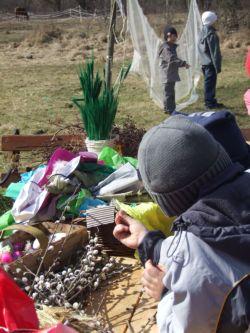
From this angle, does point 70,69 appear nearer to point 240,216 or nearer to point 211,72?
point 211,72

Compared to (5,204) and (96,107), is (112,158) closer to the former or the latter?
(96,107)

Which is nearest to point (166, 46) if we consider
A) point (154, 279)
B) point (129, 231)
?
point (129, 231)

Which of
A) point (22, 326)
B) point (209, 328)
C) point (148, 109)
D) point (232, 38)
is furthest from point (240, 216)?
point (232, 38)

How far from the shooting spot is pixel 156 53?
27.5ft

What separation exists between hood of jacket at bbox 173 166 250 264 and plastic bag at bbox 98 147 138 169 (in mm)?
2113

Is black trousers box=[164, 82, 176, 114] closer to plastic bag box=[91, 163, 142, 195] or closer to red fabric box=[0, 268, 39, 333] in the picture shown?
plastic bag box=[91, 163, 142, 195]

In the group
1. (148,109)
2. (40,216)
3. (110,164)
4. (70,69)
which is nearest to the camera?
(40,216)

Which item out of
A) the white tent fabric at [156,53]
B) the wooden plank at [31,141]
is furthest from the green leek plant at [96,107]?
the white tent fabric at [156,53]

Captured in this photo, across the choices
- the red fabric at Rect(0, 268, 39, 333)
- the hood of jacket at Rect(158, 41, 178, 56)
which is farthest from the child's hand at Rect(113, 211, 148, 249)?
the hood of jacket at Rect(158, 41, 178, 56)

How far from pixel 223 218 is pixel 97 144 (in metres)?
2.65

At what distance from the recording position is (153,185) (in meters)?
1.59

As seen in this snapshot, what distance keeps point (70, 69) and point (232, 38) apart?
548 centimetres

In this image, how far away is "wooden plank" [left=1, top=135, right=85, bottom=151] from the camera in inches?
175

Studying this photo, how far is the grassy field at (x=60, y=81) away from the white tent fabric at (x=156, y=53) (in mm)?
288
